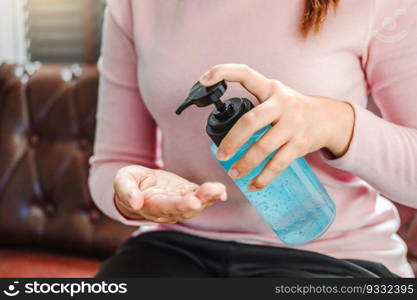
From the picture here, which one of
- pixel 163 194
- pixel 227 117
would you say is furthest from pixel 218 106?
pixel 163 194

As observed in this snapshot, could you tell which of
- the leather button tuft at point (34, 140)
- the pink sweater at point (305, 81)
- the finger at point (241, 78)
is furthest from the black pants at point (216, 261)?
the leather button tuft at point (34, 140)

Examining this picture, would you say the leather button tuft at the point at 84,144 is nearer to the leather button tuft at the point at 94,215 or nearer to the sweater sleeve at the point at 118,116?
the leather button tuft at the point at 94,215

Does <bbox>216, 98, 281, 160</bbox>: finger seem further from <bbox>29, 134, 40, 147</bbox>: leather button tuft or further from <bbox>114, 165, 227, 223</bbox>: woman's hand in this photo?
A: <bbox>29, 134, 40, 147</bbox>: leather button tuft

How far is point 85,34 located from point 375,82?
4.22ft

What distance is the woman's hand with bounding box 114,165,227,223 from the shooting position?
0.53 m

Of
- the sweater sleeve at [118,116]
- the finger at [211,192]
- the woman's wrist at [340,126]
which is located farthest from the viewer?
the sweater sleeve at [118,116]

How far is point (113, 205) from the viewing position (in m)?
0.80

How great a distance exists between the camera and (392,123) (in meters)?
0.68

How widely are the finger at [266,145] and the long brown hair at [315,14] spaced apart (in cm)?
17

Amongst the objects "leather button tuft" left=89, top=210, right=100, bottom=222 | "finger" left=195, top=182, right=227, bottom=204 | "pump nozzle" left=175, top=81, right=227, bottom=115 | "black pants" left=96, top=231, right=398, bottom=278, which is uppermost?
"pump nozzle" left=175, top=81, right=227, bottom=115

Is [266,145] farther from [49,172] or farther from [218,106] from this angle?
[49,172]

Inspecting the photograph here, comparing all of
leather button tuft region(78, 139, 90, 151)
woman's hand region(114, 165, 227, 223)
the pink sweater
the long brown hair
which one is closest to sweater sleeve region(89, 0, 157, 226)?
the pink sweater

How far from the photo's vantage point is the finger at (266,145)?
0.56m

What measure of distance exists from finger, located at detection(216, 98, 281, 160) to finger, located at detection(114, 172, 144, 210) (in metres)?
0.11
